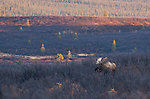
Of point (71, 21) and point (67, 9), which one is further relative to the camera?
point (67, 9)

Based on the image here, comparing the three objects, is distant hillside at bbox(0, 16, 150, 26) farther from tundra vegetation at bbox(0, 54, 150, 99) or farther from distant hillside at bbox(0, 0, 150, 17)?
distant hillside at bbox(0, 0, 150, 17)

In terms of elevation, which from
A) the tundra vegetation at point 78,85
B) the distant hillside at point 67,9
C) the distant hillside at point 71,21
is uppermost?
the distant hillside at point 67,9

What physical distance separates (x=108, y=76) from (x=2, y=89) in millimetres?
2839

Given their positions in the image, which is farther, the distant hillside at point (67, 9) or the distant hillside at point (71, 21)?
the distant hillside at point (67, 9)

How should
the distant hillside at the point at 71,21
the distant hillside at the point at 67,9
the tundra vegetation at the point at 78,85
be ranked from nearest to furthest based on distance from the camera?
the tundra vegetation at the point at 78,85, the distant hillside at the point at 71,21, the distant hillside at the point at 67,9

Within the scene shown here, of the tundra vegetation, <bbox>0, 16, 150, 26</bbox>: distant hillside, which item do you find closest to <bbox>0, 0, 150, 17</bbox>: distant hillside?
<bbox>0, 16, 150, 26</bbox>: distant hillside

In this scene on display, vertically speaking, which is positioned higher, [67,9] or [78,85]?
[67,9]

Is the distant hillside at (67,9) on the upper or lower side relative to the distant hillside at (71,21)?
upper

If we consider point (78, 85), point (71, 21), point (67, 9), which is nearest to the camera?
point (78, 85)

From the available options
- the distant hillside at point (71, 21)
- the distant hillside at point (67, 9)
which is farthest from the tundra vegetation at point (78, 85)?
the distant hillside at point (67, 9)

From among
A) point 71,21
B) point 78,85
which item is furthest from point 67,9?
point 78,85

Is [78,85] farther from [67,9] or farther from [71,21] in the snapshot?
[67,9]

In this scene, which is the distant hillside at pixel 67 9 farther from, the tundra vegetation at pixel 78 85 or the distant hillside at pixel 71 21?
the tundra vegetation at pixel 78 85

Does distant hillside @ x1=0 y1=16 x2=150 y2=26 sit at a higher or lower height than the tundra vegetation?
higher
